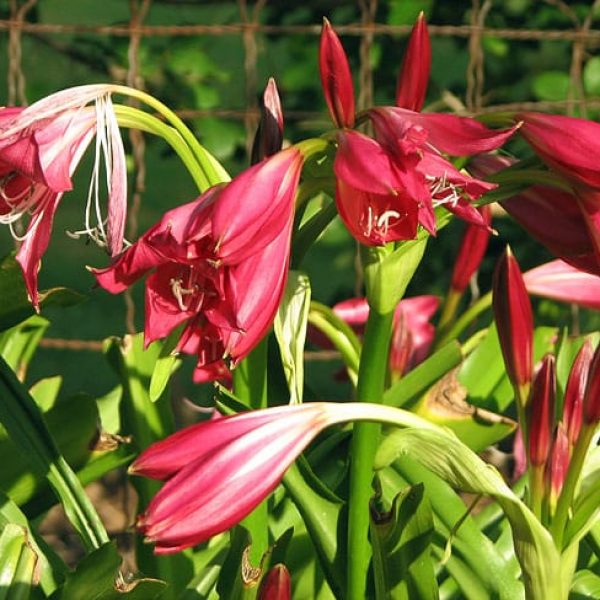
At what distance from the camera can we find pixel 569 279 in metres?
1.21

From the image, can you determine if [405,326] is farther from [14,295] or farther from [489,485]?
[489,485]

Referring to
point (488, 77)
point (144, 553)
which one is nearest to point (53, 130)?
point (144, 553)

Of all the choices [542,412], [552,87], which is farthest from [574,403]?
[552,87]

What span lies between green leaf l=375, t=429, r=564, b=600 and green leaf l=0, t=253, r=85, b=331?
394 mm

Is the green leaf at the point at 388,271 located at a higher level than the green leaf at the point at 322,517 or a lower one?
higher

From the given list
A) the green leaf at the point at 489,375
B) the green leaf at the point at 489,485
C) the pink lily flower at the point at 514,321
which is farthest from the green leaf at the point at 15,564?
the green leaf at the point at 489,375

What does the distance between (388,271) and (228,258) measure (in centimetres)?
17

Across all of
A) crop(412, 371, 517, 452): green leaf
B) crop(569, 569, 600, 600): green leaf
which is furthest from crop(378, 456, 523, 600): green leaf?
crop(412, 371, 517, 452): green leaf

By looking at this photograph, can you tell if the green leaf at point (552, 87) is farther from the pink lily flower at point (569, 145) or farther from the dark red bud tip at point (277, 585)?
the dark red bud tip at point (277, 585)

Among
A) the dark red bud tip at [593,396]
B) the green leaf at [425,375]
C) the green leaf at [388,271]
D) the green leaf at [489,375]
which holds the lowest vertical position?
the green leaf at [489,375]

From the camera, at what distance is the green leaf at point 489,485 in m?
0.83

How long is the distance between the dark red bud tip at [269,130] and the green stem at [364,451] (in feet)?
0.43

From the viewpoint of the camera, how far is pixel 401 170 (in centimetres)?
77

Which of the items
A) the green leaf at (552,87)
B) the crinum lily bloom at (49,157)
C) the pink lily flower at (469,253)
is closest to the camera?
the crinum lily bloom at (49,157)
